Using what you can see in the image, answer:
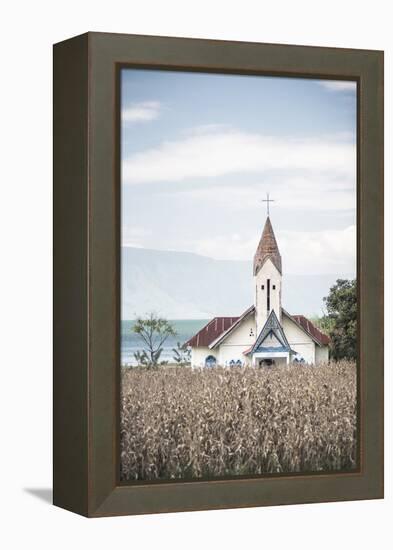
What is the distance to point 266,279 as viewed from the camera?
11.2 m

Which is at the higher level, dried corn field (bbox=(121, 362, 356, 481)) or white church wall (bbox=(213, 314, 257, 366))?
white church wall (bbox=(213, 314, 257, 366))

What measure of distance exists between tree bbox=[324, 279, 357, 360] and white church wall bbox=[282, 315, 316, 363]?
164mm

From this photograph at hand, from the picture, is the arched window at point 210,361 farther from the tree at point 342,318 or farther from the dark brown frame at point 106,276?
the tree at point 342,318

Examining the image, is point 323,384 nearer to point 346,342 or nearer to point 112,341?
point 346,342

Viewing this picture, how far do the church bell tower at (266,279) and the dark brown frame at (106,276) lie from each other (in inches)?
25.9

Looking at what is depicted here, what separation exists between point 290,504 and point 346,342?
1206mm

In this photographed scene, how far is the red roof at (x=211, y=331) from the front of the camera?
36.1 feet

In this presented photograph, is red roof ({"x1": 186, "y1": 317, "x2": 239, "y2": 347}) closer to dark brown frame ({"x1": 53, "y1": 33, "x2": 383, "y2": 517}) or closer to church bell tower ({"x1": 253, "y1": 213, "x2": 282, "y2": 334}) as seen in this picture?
church bell tower ({"x1": 253, "y1": 213, "x2": 282, "y2": 334})

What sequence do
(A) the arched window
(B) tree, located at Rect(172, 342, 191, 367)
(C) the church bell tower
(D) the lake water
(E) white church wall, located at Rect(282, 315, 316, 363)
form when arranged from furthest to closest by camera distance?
(E) white church wall, located at Rect(282, 315, 316, 363) < (C) the church bell tower < (A) the arched window < (B) tree, located at Rect(172, 342, 191, 367) < (D) the lake water

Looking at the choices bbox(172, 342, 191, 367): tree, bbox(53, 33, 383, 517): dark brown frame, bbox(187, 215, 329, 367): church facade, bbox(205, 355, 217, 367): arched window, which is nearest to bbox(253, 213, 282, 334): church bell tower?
bbox(187, 215, 329, 367): church facade

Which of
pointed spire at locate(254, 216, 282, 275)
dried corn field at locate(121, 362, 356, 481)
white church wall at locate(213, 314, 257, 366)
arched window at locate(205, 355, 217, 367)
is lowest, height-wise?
dried corn field at locate(121, 362, 356, 481)

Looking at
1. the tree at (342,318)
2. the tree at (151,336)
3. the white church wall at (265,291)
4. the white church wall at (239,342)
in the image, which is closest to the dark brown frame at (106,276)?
the tree at (342,318)

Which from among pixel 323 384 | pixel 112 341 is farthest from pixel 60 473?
pixel 323 384

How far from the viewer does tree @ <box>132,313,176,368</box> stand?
1084 cm
